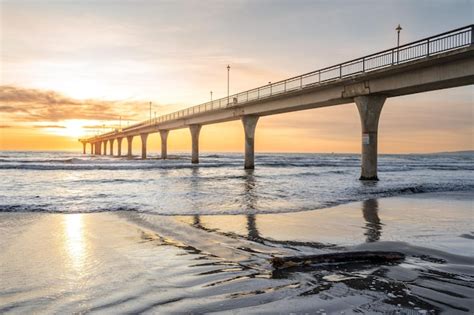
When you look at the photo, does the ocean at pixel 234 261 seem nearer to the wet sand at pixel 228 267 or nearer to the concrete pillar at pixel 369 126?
the wet sand at pixel 228 267

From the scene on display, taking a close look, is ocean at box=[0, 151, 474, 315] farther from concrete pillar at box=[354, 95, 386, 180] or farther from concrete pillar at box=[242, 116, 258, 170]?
concrete pillar at box=[242, 116, 258, 170]

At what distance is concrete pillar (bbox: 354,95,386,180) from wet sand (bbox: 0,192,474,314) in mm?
16632

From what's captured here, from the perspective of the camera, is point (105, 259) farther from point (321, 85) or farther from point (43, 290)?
point (321, 85)

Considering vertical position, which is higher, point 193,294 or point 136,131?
point 136,131

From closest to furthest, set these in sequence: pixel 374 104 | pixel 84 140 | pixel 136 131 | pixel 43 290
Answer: pixel 43 290
pixel 374 104
pixel 136 131
pixel 84 140

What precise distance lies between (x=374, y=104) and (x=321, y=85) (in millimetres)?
4708

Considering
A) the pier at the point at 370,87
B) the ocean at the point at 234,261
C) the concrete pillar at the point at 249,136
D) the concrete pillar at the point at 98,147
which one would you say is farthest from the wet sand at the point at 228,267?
the concrete pillar at the point at 98,147

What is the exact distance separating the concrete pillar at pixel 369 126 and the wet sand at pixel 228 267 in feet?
54.6

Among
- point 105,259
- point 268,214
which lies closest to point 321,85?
point 268,214

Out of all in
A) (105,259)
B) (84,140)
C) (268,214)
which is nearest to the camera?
(105,259)

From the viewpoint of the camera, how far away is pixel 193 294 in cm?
453

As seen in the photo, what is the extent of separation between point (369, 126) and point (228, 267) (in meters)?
23.3

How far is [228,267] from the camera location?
5734 mm

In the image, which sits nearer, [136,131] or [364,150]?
[364,150]
